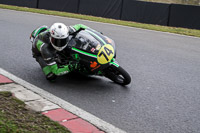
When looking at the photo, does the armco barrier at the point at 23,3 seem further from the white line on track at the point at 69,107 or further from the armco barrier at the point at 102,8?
the white line on track at the point at 69,107

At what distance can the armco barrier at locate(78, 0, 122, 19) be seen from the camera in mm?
17531

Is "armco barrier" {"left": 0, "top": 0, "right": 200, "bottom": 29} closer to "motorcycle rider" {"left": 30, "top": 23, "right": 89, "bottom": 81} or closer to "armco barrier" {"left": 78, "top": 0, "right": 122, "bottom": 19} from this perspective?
"armco barrier" {"left": 78, "top": 0, "right": 122, "bottom": 19}

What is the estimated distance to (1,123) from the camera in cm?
353

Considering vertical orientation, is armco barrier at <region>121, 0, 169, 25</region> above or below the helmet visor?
above

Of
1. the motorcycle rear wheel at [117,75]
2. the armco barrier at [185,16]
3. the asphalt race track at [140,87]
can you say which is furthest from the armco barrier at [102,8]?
the motorcycle rear wheel at [117,75]

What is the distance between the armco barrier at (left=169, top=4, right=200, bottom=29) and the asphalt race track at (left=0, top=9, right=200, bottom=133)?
571 centimetres

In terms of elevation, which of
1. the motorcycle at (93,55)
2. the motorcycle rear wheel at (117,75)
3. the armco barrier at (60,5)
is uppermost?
the armco barrier at (60,5)

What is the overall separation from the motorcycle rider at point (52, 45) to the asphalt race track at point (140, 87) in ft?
1.01

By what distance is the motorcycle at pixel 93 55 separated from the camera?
17.2 feet

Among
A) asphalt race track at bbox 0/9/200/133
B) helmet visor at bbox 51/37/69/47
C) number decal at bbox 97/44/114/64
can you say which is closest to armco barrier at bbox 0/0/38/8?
asphalt race track at bbox 0/9/200/133

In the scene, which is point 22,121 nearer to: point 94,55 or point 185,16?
point 94,55

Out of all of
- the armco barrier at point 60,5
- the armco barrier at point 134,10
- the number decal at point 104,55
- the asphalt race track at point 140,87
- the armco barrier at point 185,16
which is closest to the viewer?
the asphalt race track at point 140,87

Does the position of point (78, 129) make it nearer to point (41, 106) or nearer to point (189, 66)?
point (41, 106)

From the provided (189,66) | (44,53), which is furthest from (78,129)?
(189,66)
